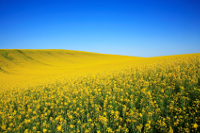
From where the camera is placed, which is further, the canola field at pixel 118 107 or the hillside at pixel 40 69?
the hillside at pixel 40 69

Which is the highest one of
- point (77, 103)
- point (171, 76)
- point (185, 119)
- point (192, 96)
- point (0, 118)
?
point (171, 76)

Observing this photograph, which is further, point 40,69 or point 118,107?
point 40,69

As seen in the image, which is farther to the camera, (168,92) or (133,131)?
(168,92)

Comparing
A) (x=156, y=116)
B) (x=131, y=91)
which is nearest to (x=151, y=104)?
(x=156, y=116)

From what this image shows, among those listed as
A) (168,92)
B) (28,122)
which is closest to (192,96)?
(168,92)

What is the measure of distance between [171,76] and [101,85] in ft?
12.3

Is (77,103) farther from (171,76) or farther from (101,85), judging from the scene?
(171,76)

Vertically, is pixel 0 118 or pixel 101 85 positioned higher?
pixel 101 85

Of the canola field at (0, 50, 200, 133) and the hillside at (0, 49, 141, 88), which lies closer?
the canola field at (0, 50, 200, 133)

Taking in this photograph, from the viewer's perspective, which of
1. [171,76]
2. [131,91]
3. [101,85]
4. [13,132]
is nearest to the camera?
[13,132]

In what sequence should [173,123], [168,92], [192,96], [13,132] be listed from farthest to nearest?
[168,92] < [192,96] < [13,132] < [173,123]

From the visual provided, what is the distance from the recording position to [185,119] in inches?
112

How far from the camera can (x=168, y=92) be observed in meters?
4.11

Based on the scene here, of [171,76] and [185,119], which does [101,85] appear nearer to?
[171,76]
